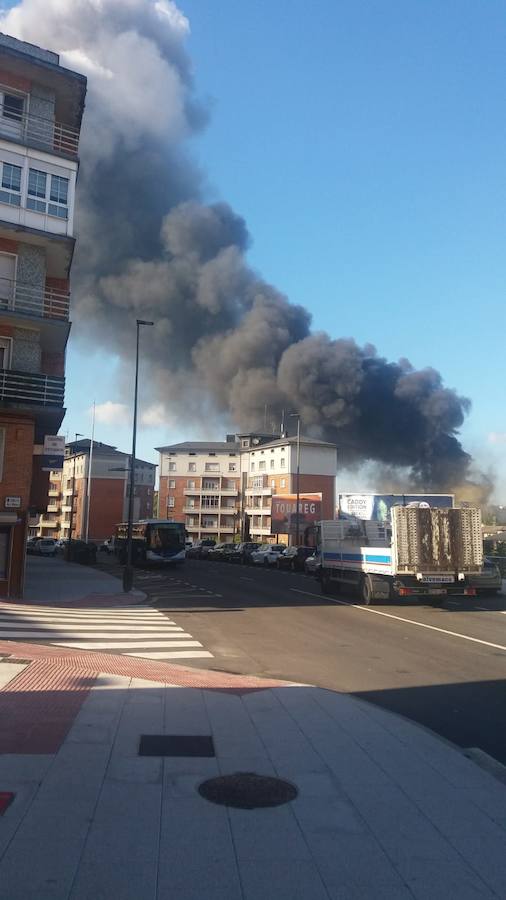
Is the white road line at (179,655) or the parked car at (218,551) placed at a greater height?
the parked car at (218,551)

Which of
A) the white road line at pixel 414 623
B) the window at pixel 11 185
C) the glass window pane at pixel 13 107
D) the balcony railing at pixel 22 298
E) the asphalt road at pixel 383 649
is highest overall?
the glass window pane at pixel 13 107

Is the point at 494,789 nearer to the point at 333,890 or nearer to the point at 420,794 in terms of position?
Result: the point at 420,794

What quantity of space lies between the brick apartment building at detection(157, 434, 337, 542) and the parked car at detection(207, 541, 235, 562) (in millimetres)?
23997

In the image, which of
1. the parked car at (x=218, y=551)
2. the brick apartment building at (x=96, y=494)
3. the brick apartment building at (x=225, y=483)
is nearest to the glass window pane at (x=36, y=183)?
the parked car at (x=218, y=551)

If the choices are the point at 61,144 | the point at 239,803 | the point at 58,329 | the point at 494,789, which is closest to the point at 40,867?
the point at 239,803

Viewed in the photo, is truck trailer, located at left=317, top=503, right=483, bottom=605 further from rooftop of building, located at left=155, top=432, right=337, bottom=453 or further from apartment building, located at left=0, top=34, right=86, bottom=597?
rooftop of building, located at left=155, top=432, right=337, bottom=453

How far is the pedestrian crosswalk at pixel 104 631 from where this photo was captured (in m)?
10.1

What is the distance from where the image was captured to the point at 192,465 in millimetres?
88625

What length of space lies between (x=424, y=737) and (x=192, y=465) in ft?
274

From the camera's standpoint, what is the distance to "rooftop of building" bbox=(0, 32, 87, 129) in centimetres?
2025

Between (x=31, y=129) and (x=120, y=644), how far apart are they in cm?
1678

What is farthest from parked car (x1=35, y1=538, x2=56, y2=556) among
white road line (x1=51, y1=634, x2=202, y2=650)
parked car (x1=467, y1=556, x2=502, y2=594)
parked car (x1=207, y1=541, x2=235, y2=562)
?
white road line (x1=51, y1=634, x2=202, y2=650)

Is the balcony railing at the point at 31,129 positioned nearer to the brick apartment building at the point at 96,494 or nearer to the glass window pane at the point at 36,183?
the glass window pane at the point at 36,183

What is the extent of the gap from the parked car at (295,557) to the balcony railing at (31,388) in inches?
822
